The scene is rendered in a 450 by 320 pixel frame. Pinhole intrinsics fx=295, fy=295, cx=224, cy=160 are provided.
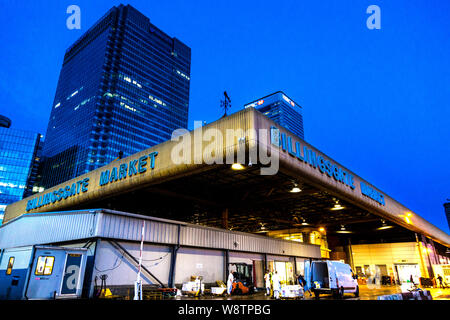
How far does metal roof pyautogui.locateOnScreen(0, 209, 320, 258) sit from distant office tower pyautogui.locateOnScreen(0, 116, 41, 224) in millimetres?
111264

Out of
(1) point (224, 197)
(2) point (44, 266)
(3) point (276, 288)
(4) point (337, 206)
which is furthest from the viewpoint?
(4) point (337, 206)

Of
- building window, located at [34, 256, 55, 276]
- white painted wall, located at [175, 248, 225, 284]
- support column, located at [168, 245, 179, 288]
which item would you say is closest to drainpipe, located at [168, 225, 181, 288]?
support column, located at [168, 245, 179, 288]

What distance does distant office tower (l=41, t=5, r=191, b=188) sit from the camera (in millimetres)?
130500

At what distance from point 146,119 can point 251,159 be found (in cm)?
13649

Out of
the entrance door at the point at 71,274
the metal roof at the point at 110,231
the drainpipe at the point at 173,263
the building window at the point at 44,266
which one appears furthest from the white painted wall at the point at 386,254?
the building window at the point at 44,266

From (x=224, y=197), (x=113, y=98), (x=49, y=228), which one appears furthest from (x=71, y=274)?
(x=113, y=98)

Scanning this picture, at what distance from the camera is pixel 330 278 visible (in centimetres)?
1956

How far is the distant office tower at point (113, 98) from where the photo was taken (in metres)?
130

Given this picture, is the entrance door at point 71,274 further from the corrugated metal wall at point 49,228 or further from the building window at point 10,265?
the building window at point 10,265

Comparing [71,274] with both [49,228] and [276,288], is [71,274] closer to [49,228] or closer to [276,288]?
[49,228]

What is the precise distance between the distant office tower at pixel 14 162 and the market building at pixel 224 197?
322 feet

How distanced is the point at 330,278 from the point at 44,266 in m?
17.1
